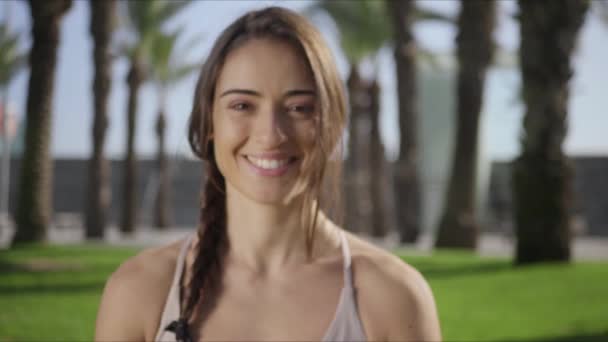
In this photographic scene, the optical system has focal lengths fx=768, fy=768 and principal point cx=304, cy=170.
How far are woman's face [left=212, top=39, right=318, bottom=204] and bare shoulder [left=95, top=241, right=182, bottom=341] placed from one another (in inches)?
9.6

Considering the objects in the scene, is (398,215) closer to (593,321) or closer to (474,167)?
(474,167)

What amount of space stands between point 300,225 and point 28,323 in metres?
2.15

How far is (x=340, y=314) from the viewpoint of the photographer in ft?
4.26

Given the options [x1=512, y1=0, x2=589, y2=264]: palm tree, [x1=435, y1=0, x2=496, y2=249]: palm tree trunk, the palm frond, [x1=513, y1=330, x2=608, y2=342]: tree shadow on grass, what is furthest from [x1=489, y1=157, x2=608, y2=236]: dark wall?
[x1=513, y1=330, x2=608, y2=342]: tree shadow on grass

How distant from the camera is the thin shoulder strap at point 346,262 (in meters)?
1.33

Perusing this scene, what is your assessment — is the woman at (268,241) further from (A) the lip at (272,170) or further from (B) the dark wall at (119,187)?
(B) the dark wall at (119,187)

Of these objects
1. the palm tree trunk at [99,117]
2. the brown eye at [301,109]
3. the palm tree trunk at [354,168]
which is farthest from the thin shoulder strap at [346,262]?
the palm tree trunk at [354,168]

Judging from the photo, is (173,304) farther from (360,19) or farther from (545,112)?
(360,19)

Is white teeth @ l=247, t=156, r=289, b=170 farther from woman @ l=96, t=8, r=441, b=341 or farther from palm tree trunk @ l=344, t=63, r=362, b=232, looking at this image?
palm tree trunk @ l=344, t=63, r=362, b=232

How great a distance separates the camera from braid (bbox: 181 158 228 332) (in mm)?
1331

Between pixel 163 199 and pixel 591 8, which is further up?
pixel 591 8

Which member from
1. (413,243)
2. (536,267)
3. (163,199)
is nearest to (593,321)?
(536,267)

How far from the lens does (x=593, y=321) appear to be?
155 inches

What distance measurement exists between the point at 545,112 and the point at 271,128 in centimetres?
621
